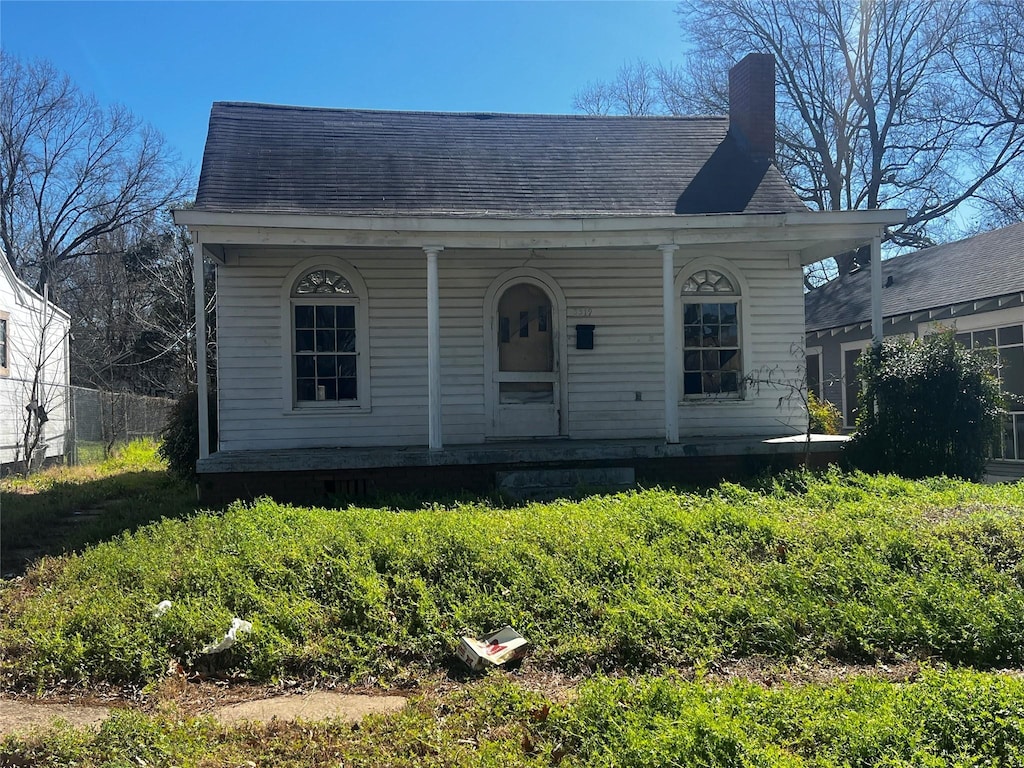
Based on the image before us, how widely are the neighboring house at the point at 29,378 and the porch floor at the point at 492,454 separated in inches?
330

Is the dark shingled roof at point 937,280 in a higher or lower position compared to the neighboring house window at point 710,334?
higher

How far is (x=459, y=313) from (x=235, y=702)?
22.4 feet

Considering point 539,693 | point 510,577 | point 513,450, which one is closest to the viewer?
point 539,693

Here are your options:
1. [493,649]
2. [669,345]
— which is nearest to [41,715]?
[493,649]

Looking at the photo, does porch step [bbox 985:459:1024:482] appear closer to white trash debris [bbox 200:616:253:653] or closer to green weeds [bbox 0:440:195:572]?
white trash debris [bbox 200:616:253:653]

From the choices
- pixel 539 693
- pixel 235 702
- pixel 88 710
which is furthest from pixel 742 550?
pixel 88 710

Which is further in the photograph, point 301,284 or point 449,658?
point 301,284

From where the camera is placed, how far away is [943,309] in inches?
524

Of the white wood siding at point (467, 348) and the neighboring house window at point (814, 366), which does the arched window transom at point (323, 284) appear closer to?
the white wood siding at point (467, 348)

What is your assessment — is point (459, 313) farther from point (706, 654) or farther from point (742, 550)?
point (706, 654)

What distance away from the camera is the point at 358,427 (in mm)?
10070

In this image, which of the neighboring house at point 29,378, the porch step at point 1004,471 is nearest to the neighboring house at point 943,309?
the porch step at point 1004,471

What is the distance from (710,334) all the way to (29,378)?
1407 centimetres

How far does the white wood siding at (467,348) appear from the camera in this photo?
9.86 meters
